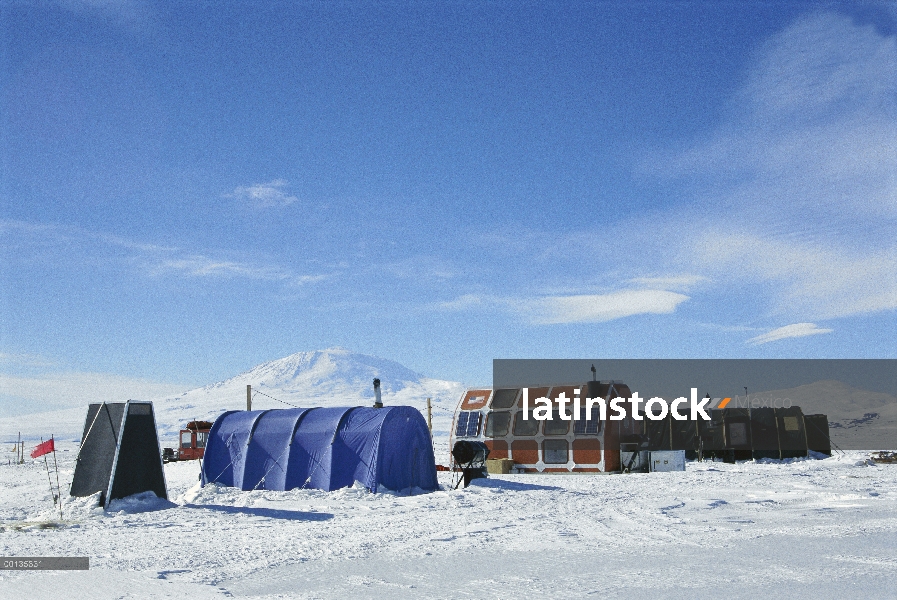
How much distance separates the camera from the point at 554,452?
106 feet

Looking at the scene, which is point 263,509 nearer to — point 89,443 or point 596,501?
point 89,443

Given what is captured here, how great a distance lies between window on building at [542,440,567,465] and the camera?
31984mm

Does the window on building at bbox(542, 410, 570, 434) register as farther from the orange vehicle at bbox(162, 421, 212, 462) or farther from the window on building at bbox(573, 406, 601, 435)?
the orange vehicle at bbox(162, 421, 212, 462)

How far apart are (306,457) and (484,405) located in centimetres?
1457

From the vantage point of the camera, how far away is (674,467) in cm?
3055

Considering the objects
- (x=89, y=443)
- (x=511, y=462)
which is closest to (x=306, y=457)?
(x=89, y=443)

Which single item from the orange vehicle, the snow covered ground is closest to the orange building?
the snow covered ground

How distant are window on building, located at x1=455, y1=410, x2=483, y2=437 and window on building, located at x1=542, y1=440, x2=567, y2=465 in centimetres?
357

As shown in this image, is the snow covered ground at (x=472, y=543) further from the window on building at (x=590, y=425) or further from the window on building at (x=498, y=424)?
the window on building at (x=498, y=424)

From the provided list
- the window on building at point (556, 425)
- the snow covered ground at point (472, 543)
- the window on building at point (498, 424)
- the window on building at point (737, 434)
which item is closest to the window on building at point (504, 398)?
the window on building at point (498, 424)

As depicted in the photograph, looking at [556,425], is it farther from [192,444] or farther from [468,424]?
[192,444]
